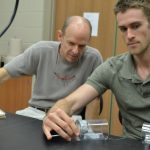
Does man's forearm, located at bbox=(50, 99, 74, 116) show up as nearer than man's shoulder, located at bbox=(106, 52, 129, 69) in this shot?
Yes

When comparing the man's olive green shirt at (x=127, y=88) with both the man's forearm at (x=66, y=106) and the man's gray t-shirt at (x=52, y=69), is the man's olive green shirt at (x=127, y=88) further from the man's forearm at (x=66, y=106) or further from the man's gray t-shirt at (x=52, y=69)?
the man's gray t-shirt at (x=52, y=69)

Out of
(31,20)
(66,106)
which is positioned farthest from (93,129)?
(31,20)

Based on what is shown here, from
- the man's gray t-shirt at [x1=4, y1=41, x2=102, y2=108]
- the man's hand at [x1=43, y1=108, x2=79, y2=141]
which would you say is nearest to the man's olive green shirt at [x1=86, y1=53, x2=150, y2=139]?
the man's hand at [x1=43, y1=108, x2=79, y2=141]

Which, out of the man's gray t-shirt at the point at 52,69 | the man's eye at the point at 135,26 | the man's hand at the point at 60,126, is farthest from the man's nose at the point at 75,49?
the man's hand at the point at 60,126

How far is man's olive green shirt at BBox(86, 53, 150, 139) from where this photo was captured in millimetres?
1417

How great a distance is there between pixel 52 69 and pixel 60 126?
0.96 meters

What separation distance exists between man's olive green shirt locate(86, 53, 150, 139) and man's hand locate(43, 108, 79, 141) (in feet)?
1.21

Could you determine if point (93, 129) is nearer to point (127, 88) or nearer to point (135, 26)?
point (127, 88)

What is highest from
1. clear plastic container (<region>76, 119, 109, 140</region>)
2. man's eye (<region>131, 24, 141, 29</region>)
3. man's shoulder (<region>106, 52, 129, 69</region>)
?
man's eye (<region>131, 24, 141, 29</region>)

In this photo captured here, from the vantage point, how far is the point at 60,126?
1137 mm

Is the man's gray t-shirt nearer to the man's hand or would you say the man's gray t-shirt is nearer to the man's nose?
the man's nose

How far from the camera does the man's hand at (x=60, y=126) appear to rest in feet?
3.65

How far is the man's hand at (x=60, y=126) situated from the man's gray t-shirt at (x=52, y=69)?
854 millimetres

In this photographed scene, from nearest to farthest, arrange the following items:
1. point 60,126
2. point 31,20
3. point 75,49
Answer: point 60,126 < point 75,49 < point 31,20
